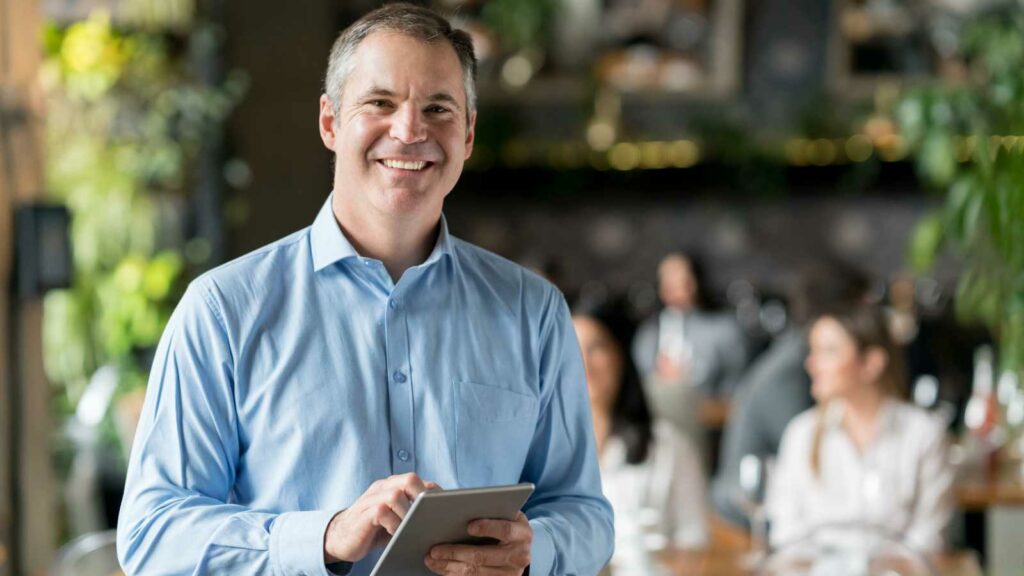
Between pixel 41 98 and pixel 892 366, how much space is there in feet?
A: 9.20

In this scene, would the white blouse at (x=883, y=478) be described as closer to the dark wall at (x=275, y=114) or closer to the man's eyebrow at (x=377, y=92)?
the dark wall at (x=275, y=114)

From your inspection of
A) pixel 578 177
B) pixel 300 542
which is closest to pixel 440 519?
pixel 300 542

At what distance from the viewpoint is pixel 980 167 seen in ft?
12.1

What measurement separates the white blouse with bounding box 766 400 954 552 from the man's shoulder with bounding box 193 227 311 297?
2756 mm

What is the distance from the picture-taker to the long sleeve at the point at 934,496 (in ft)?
14.4

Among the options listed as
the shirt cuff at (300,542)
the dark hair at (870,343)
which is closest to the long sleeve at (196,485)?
the shirt cuff at (300,542)

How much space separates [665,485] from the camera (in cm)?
445

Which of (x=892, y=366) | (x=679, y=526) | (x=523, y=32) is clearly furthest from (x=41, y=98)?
(x=523, y=32)

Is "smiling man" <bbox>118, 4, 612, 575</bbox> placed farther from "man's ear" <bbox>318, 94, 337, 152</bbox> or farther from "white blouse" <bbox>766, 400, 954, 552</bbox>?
"white blouse" <bbox>766, 400, 954, 552</bbox>

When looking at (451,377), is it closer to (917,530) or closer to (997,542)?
(917,530)

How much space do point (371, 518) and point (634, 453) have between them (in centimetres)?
284

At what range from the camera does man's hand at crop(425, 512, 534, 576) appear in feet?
5.24

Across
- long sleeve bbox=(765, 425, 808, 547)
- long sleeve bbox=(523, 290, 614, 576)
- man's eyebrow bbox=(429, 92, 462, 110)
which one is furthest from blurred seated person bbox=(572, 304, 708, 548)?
man's eyebrow bbox=(429, 92, 462, 110)

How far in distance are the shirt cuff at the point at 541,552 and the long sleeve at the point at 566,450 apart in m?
0.08
